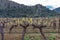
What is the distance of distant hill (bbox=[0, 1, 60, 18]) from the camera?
1170 centimetres

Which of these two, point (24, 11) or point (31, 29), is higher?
point (24, 11)

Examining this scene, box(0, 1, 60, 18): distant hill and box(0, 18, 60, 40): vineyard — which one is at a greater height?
box(0, 1, 60, 18): distant hill

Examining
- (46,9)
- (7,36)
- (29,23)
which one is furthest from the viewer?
(7,36)

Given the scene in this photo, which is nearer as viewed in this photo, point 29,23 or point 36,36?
point 29,23

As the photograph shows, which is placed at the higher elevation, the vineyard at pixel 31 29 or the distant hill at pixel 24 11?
the distant hill at pixel 24 11

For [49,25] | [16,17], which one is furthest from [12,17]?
[49,25]

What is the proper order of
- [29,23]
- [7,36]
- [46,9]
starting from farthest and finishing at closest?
1. [7,36]
2. [46,9]
3. [29,23]

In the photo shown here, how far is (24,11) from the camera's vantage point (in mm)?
11672

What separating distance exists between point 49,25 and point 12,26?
1.82 m

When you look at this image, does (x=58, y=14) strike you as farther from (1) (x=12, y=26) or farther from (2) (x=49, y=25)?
(1) (x=12, y=26)

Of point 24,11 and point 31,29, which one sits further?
point 31,29

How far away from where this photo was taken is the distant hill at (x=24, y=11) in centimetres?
1170

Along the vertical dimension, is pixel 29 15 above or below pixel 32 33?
above

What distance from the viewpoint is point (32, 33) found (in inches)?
486
